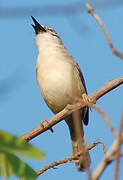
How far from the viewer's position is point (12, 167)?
1395 mm

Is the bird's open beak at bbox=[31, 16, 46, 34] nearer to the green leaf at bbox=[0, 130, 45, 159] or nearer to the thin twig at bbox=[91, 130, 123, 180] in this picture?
the green leaf at bbox=[0, 130, 45, 159]

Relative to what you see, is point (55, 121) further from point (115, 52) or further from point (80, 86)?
point (115, 52)

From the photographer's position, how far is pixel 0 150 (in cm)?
134

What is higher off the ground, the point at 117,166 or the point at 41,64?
the point at 41,64

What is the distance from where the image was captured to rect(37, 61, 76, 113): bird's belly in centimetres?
577

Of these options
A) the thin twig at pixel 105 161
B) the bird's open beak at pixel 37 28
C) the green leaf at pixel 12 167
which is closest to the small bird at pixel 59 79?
the bird's open beak at pixel 37 28

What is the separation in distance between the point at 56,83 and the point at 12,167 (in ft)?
14.5

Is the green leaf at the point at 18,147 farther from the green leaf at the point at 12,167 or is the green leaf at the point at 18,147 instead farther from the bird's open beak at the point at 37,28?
the bird's open beak at the point at 37,28

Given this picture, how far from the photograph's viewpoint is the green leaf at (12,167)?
137 centimetres

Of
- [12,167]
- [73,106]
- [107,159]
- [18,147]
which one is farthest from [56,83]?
[107,159]

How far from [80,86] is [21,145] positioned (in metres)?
4.62

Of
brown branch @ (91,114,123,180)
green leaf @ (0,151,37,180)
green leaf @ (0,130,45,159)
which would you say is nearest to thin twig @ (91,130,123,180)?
brown branch @ (91,114,123,180)

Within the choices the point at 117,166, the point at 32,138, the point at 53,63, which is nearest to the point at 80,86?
the point at 53,63

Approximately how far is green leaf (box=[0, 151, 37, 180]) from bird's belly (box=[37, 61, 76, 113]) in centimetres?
428
